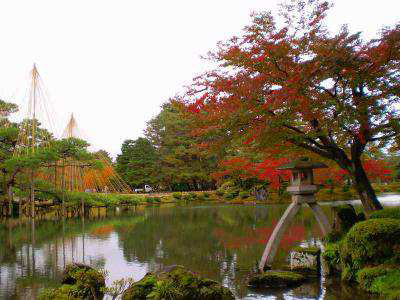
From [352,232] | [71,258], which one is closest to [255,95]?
[352,232]

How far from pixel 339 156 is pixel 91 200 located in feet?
71.6

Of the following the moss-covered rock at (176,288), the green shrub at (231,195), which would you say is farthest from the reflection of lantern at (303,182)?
the green shrub at (231,195)

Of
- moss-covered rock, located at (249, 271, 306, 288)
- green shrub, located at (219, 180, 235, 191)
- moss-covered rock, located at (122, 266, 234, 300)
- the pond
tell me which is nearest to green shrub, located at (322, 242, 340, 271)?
the pond

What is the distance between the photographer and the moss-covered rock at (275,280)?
7930 millimetres

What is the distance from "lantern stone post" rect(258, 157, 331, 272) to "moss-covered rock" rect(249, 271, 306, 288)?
0.85m

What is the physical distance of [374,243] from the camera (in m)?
6.86

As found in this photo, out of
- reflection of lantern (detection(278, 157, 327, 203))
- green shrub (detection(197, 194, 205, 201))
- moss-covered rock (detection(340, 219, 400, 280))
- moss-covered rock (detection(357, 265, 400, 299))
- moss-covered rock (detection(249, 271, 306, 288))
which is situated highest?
reflection of lantern (detection(278, 157, 327, 203))

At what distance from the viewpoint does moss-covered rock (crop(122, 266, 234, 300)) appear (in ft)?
21.8

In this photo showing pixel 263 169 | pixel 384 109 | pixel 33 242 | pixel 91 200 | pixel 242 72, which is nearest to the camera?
pixel 384 109

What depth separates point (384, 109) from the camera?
8.47m

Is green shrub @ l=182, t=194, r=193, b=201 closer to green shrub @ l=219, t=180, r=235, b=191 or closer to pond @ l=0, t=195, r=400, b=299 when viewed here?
green shrub @ l=219, t=180, r=235, b=191

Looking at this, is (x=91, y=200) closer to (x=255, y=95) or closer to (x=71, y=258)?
(x=71, y=258)

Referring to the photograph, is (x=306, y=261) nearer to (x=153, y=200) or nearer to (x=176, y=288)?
(x=176, y=288)

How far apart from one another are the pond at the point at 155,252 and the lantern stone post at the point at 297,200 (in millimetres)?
891
